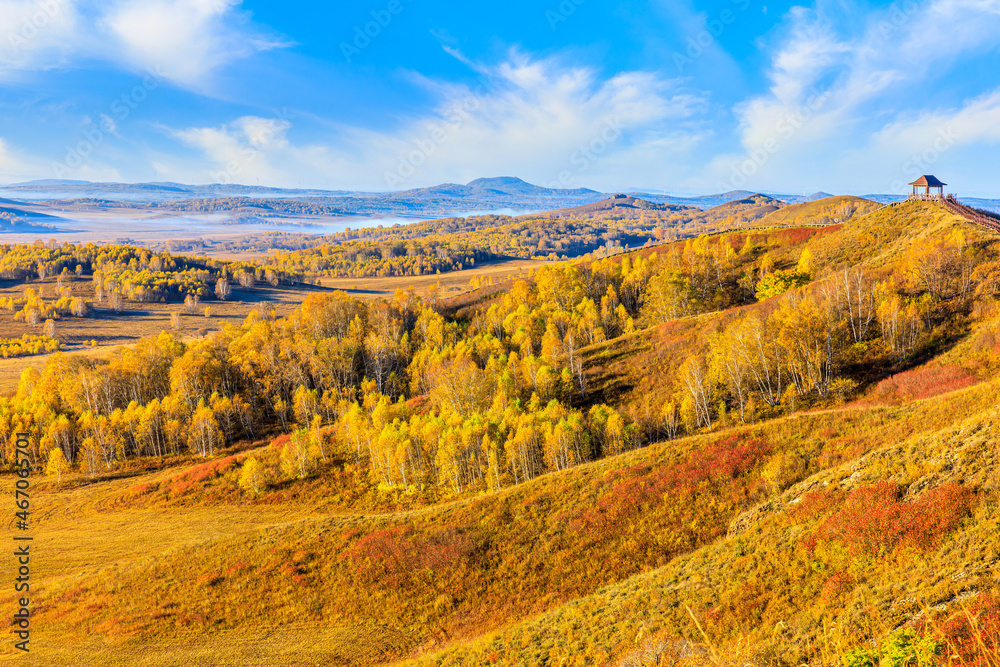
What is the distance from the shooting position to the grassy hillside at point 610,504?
18.2 meters

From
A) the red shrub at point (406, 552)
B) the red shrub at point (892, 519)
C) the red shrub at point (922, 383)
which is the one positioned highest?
the red shrub at point (892, 519)

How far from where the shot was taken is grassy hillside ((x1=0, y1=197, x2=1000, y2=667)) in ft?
59.6

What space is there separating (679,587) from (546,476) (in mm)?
24234

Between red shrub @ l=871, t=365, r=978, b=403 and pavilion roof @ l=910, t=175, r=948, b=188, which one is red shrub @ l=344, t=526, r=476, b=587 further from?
pavilion roof @ l=910, t=175, r=948, b=188

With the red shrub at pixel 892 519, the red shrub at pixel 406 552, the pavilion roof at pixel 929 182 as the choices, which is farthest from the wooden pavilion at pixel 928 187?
the red shrub at pixel 406 552

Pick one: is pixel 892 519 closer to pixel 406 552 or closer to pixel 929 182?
pixel 406 552

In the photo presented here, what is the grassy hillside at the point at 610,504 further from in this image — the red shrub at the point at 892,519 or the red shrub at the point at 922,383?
the red shrub at the point at 922,383

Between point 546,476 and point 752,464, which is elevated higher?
point 752,464

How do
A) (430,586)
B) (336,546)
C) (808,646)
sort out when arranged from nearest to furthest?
1. (808,646)
2. (430,586)
3. (336,546)

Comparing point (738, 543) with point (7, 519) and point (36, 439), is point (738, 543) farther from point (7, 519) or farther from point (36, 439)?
point (36, 439)

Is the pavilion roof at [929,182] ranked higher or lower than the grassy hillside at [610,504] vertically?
higher

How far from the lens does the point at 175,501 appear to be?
68125mm

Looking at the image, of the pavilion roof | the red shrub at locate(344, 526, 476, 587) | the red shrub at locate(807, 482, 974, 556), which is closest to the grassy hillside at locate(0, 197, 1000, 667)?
the red shrub at locate(807, 482, 974, 556)

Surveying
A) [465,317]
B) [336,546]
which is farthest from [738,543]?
[465,317]
